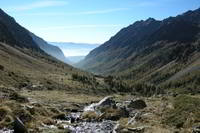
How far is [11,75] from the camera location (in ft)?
349

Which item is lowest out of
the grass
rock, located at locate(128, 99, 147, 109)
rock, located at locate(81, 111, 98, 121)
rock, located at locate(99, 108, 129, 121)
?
rock, located at locate(81, 111, 98, 121)

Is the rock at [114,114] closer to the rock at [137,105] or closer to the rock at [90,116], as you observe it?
the rock at [90,116]

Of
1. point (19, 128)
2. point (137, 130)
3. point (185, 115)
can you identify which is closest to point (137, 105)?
point (185, 115)

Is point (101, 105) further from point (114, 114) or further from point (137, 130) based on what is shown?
point (137, 130)

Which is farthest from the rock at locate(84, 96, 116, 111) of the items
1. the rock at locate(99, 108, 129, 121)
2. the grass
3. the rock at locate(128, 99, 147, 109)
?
the grass

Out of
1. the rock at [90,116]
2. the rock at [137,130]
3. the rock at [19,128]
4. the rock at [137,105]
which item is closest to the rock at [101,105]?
the rock at [137,105]

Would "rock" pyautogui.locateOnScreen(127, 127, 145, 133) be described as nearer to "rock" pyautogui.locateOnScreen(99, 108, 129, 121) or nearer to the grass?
the grass

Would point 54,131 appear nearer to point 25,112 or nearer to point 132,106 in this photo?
point 25,112

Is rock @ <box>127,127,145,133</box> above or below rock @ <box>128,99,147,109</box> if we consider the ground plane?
below

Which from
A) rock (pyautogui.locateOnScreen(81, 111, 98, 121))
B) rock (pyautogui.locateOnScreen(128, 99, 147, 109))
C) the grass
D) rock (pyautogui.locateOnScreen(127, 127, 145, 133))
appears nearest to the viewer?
rock (pyautogui.locateOnScreen(127, 127, 145, 133))

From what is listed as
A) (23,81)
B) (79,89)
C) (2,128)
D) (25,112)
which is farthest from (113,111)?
(79,89)

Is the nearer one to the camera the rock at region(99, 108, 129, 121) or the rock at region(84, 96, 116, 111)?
the rock at region(99, 108, 129, 121)

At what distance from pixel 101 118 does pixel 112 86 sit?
121 metres

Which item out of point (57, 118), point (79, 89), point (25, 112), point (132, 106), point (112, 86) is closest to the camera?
point (25, 112)
